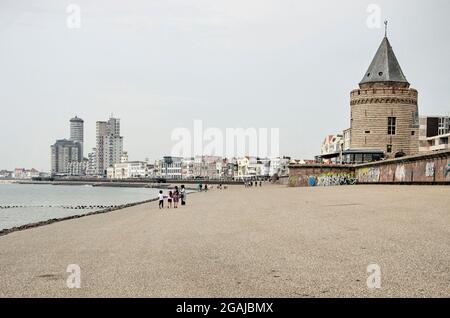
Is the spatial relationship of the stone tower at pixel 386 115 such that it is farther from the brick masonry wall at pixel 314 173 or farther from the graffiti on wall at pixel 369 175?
the graffiti on wall at pixel 369 175

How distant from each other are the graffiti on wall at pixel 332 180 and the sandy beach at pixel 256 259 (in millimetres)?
41032

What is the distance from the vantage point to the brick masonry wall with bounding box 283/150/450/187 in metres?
33.1

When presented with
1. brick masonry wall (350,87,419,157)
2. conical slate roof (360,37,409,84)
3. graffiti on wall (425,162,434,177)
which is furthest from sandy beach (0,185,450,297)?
conical slate roof (360,37,409,84)

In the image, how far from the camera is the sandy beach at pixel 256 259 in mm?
9086

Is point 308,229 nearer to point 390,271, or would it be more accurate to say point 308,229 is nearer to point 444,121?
point 390,271

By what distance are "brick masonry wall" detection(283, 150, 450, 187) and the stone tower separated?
30.0ft

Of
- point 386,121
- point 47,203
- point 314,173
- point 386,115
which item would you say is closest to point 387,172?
point 314,173

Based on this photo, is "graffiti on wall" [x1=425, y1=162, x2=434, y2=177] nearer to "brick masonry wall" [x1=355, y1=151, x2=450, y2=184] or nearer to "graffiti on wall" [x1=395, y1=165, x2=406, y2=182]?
"brick masonry wall" [x1=355, y1=151, x2=450, y2=184]

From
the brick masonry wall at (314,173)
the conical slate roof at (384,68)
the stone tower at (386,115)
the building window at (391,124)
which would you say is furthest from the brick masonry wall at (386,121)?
the brick masonry wall at (314,173)

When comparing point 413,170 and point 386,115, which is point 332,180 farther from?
point 413,170

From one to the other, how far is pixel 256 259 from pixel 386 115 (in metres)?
61.1
